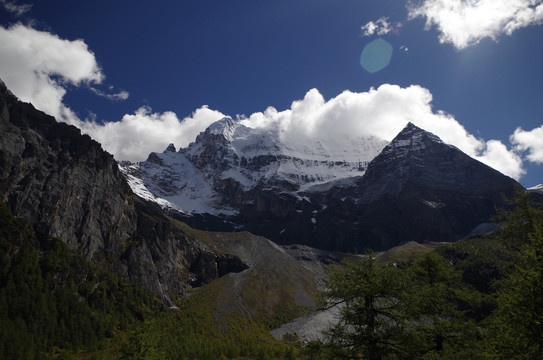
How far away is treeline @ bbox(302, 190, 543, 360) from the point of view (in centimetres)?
1254

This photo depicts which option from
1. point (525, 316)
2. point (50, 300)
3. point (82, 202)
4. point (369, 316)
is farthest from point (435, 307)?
point (82, 202)

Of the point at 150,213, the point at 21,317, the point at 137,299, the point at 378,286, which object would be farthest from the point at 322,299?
the point at 150,213

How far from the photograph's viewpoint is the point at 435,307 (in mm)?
21312

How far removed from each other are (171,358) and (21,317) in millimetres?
39865

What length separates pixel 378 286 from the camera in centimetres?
1655

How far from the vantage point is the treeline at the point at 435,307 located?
12539mm

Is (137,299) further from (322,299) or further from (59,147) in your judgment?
(322,299)

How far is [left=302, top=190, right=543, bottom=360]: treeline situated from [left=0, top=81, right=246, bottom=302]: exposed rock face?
402 ft

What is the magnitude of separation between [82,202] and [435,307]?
5533 inches

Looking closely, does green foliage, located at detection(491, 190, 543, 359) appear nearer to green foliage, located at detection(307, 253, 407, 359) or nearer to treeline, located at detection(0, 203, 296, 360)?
green foliage, located at detection(307, 253, 407, 359)

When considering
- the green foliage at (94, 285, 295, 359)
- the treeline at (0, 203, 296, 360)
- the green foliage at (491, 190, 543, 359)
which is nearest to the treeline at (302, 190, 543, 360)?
the green foliage at (491, 190, 543, 359)

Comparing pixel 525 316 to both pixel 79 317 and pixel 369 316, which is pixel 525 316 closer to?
pixel 369 316

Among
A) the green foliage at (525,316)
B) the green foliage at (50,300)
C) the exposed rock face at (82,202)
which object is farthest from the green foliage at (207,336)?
the green foliage at (525,316)

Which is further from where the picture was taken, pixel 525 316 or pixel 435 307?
pixel 435 307
